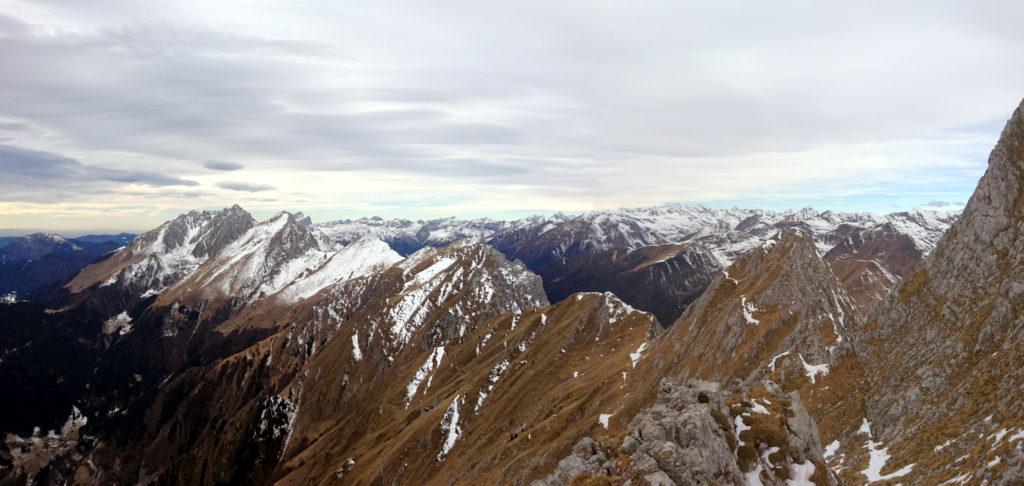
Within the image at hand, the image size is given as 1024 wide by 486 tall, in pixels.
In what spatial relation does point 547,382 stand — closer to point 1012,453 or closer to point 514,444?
point 514,444

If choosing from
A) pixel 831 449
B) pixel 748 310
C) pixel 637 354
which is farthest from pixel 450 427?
pixel 831 449

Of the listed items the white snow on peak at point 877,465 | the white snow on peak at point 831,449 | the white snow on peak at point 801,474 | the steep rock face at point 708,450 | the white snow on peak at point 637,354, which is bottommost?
the white snow on peak at point 637,354

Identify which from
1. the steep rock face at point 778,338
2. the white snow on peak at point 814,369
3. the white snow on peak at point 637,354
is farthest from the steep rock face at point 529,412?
the white snow on peak at point 814,369

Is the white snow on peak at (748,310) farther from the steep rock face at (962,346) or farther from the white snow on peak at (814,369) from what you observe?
the steep rock face at (962,346)

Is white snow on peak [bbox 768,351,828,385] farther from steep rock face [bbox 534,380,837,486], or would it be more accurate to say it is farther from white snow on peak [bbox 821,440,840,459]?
steep rock face [bbox 534,380,837,486]

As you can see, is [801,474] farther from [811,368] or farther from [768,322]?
[768,322]

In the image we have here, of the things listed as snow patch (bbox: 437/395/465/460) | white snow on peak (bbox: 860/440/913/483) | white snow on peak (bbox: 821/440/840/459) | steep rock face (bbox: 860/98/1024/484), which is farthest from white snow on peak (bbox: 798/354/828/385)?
snow patch (bbox: 437/395/465/460)
